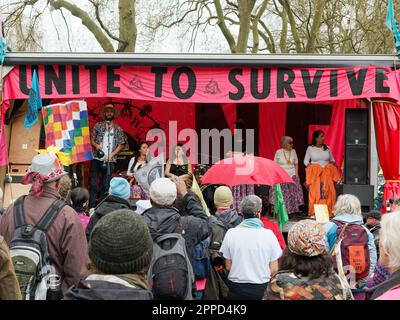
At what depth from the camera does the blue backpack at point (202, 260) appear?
4.15 m

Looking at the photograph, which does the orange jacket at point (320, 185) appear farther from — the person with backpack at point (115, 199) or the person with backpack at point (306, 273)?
the person with backpack at point (306, 273)

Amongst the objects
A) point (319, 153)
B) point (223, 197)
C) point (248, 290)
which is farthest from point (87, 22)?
point (248, 290)

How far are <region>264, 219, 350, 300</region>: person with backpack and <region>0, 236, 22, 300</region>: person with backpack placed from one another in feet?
3.84

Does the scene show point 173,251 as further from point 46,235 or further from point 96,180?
point 96,180

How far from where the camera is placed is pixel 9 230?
338 centimetres

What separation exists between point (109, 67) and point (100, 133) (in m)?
1.97

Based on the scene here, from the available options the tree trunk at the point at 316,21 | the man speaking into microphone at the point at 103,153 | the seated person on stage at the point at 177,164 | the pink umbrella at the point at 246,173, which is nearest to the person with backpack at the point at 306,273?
the pink umbrella at the point at 246,173

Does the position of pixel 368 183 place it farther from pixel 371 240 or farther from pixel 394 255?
pixel 394 255

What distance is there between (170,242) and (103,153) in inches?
255

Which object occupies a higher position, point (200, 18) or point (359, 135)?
point (200, 18)

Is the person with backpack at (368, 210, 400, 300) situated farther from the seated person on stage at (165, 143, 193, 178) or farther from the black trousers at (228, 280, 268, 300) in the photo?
the seated person on stage at (165, 143, 193, 178)

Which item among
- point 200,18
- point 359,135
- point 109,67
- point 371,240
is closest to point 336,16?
point 200,18

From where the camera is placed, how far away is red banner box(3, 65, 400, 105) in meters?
8.19

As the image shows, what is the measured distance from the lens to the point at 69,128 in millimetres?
8555
